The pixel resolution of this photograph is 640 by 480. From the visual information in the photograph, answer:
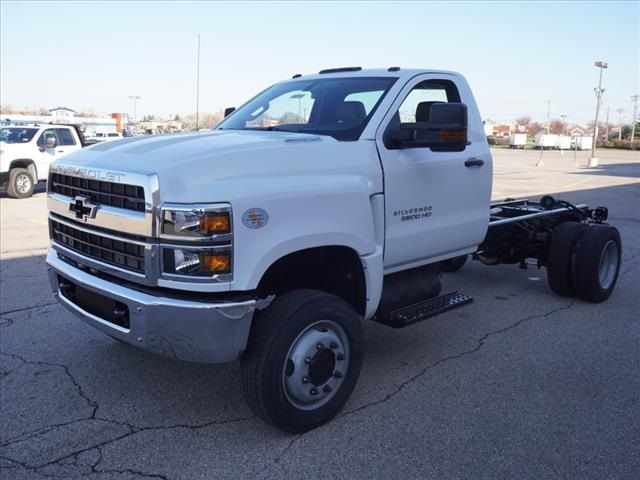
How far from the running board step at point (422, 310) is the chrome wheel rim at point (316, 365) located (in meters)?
0.58

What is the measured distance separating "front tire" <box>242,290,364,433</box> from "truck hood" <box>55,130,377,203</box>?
28.3 inches

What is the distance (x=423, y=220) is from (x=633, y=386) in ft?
6.06

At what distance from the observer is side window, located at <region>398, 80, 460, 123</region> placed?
14.5 ft

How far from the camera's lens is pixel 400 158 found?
4066 millimetres

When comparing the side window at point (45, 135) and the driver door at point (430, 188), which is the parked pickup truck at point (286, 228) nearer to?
the driver door at point (430, 188)

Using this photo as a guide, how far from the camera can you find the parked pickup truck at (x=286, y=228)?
3.07 meters

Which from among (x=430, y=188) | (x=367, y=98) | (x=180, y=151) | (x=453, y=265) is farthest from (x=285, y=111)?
(x=453, y=265)

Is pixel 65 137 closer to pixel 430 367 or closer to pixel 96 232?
pixel 96 232

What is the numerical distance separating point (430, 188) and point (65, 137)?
1521 cm

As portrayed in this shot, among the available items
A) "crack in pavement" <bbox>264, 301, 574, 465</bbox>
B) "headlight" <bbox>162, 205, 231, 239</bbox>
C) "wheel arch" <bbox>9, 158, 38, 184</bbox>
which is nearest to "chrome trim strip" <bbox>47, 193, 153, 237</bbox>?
"headlight" <bbox>162, 205, 231, 239</bbox>

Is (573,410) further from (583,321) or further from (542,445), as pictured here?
(583,321)

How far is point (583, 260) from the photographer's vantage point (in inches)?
241

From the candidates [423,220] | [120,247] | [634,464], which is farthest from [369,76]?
[634,464]

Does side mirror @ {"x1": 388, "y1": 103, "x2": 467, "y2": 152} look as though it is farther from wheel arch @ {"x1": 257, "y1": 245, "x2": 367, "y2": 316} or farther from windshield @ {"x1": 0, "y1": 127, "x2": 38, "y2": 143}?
windshield @ {"x1": 0, "y1": 127, "x2": 38, "y2": 143}
